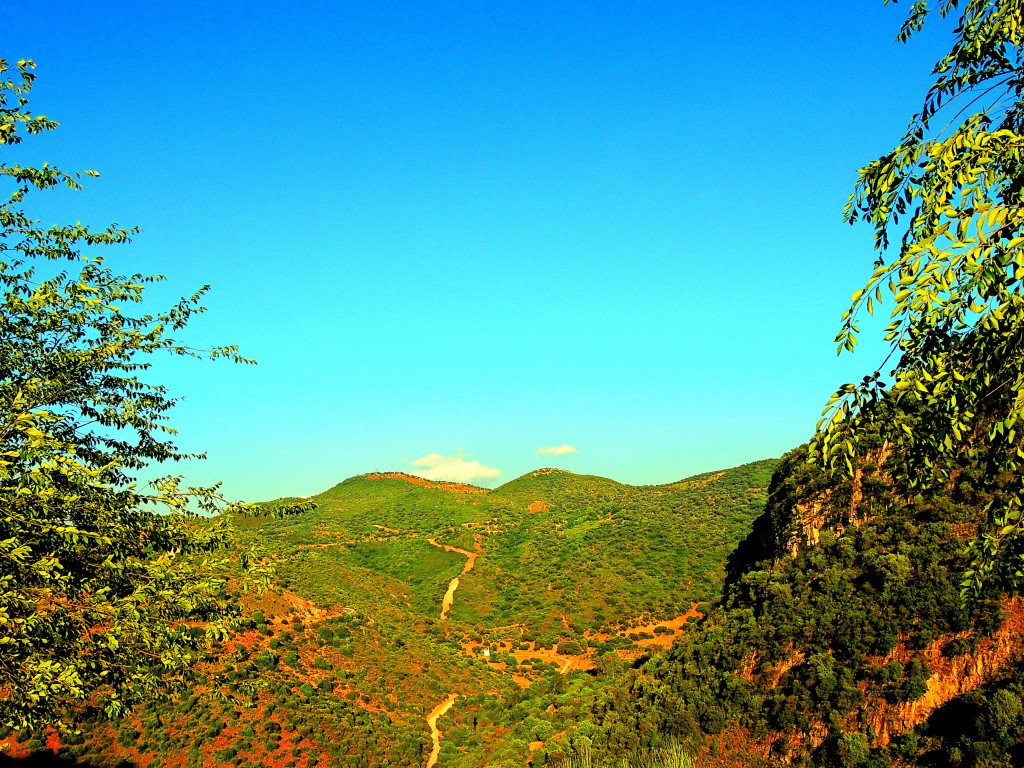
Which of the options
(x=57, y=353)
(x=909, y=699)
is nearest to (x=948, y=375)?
(x=57, y=353)

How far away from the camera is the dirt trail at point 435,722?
1183 inches

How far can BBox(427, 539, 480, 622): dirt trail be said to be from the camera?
6331cm

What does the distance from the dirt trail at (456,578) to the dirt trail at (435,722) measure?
21.1 meters

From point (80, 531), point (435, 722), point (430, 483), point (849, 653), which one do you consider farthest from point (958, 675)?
point (430, 483)

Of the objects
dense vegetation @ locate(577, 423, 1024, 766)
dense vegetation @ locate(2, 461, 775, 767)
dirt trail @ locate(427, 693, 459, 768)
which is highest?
dense vegetation @ locate(577, 423, 1024, 766)

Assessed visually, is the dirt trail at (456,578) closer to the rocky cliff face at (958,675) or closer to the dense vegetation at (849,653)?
the dense vegetation at (849,653)

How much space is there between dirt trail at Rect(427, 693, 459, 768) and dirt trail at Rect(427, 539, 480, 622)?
2107 cm

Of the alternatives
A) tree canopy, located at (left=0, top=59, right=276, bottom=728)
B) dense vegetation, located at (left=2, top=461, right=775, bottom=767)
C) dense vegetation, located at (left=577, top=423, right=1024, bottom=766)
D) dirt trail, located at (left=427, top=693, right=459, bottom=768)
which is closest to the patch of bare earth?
dense vegetation, located at (left=2, top=461, right=775, bottom=767)

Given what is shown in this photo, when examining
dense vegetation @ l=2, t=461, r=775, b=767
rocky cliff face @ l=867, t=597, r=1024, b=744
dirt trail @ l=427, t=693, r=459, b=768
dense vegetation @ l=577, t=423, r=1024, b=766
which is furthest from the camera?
dirt trail @ l=427, t=693, r=459, b=768

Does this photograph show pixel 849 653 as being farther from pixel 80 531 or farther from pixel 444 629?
pixel 444 629

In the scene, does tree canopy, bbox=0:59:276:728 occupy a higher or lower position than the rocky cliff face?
higher

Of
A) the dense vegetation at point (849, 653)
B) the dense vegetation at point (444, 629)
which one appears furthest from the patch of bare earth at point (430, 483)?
the dense vegetation at point (849, 653)

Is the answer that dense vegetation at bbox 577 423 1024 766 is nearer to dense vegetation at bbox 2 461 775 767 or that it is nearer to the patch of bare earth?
dense vegetation at bbox 2 461 775 767

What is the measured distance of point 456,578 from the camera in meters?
71.7
